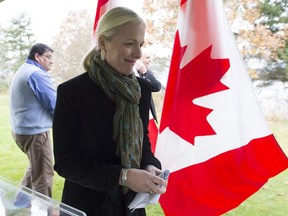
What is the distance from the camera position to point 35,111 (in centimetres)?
252

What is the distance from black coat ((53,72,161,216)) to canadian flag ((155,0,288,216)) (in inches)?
25.3

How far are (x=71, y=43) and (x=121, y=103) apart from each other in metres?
3.23

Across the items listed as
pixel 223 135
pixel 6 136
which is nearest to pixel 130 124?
pixel 223 135

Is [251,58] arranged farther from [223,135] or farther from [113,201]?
[113,201]

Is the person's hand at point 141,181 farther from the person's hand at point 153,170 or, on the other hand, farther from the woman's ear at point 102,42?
the woman's ear at point 102,42

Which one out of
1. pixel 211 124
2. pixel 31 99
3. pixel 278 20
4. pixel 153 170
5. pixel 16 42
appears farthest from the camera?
pixel 16 42

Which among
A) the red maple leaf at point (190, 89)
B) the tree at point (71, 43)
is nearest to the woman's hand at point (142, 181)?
the red maple leaf at point (190, 89)

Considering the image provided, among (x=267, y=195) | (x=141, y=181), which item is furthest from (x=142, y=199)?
(x=267, y=195)

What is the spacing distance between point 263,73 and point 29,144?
82.7 inches

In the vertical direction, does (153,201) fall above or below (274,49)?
below

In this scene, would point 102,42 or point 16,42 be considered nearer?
point 102,42

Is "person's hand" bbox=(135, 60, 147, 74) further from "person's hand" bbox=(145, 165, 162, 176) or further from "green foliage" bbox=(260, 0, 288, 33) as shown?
"person's hand" bbox=(145, 165, 162, 176)

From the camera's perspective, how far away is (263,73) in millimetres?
2822

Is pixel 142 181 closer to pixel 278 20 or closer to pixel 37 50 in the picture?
pixel 37 50
